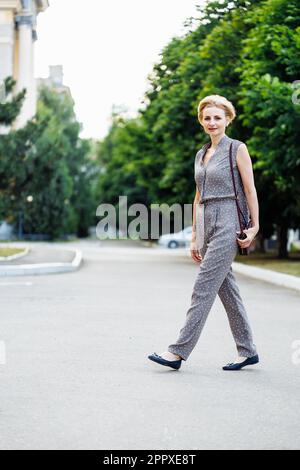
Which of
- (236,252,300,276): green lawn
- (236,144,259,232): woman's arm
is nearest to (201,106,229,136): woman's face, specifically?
(236,144,259,232): woman's arm

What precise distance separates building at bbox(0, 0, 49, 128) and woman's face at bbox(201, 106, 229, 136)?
46592mm

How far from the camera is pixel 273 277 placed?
20.3m

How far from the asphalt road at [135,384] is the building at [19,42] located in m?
42.9

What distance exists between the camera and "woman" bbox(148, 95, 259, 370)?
269 inches

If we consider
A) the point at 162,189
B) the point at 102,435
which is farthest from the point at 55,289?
the point at 162,189

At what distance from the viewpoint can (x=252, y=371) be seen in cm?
714

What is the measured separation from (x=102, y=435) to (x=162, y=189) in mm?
34487

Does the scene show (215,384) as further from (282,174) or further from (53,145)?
(53,145)

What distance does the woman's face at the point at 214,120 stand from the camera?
695 cm
